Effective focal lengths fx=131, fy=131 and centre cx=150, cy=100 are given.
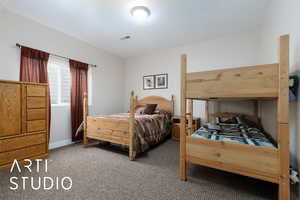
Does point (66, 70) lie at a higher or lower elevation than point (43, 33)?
lower

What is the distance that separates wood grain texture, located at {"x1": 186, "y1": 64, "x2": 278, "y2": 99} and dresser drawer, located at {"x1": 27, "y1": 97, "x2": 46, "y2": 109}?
2386 mm

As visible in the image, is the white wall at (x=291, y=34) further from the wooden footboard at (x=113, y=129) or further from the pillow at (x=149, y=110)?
the pillow at (x=149, y=110)

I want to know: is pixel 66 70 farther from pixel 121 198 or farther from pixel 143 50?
pixel 121 198

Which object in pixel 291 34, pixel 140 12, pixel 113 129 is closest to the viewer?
pixel 291 34

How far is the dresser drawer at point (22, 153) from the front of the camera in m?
1.82

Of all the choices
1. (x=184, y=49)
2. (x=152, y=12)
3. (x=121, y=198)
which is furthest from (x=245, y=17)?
(x=121, y=198)

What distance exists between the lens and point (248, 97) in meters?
1.28

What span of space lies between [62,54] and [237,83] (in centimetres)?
333

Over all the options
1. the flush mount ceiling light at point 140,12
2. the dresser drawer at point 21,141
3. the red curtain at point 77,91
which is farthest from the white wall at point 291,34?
the red curtain at point 77,91

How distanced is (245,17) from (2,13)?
417 cm

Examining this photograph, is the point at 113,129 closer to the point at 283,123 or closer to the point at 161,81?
the point at 161,81

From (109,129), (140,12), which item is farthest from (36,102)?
(140,12)

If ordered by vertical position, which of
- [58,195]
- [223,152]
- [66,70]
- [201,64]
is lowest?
[58,195]

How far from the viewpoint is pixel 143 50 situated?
3.99 m
